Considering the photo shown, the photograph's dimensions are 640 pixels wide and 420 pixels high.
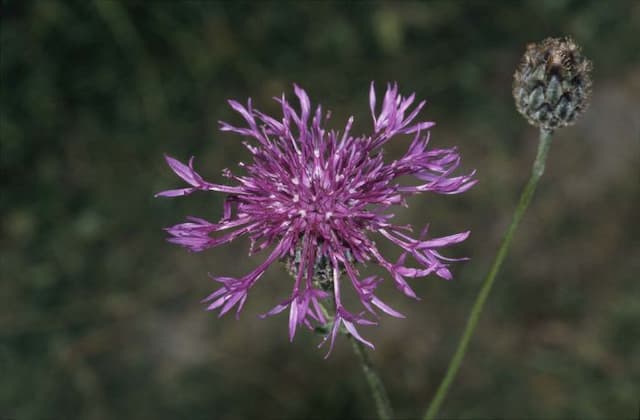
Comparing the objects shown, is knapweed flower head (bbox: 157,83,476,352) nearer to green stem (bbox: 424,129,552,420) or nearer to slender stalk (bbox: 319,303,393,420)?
slender stalk (bbox: 319,303,393,420)

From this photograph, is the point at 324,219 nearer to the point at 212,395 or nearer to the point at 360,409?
the point at 360,409

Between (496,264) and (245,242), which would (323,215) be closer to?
(496,264)

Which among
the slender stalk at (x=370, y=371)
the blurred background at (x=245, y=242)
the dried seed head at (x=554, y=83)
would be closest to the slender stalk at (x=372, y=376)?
the slender stalk at (x=370, y=371)

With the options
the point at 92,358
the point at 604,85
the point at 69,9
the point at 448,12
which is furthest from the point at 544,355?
the point at 69,9

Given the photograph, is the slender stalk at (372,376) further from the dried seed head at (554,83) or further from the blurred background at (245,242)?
the blurred background at (245,242)

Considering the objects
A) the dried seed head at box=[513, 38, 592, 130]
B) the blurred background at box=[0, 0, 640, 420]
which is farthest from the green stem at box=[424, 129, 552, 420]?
the blurred background at box=[0, 0, 640, 420]
